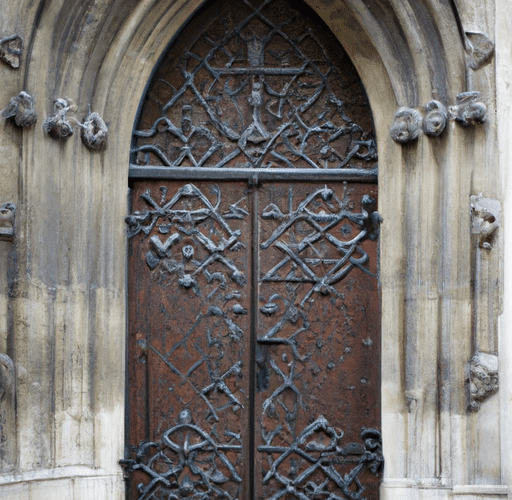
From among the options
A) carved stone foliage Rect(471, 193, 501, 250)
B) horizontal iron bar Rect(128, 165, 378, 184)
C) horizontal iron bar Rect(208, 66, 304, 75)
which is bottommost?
carved stone foliage Rect(471, 193, 501, 250)

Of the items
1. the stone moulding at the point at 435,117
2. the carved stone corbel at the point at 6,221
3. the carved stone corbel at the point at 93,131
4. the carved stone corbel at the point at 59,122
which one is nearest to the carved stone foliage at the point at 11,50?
the carved stone corbel at the point at 59,122

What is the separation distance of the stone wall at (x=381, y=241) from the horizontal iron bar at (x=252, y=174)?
0.14 metres

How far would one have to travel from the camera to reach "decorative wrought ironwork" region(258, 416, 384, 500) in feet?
15.1

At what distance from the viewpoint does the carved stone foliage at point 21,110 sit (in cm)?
423

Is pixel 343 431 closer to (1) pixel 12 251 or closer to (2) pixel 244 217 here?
(2) pixel 244 217

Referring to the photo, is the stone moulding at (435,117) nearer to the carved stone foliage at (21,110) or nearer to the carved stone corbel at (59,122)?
the carved stone corbel at (59,122)

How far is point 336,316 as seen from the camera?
15.3 feet

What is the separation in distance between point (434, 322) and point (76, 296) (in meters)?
1.70

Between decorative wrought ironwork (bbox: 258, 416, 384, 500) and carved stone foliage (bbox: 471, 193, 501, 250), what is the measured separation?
1.12 metres

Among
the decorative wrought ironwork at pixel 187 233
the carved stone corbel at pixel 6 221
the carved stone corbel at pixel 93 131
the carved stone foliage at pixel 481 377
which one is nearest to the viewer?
the carved stone foliage at pixel 481 377

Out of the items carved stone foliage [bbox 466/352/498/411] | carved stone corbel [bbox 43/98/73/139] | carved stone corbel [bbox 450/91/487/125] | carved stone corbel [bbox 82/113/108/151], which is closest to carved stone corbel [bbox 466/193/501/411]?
carved stone foliage [bbox 466/352/498/411]

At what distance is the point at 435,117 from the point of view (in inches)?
169

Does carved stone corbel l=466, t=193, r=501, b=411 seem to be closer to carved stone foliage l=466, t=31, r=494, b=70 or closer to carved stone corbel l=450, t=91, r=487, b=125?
carved stone corbel l=450, t=91, r=487, b=125

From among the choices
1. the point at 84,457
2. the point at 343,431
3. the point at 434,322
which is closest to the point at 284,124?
the point at 434,322
